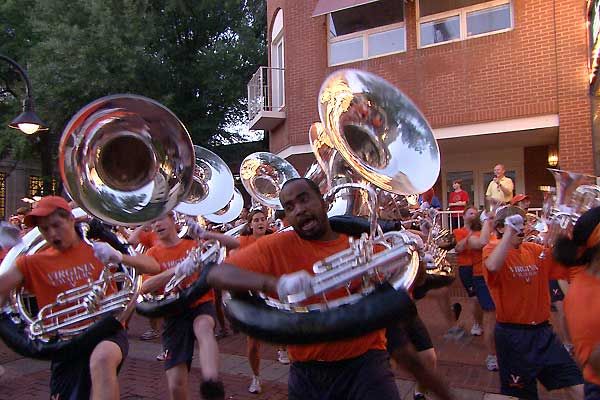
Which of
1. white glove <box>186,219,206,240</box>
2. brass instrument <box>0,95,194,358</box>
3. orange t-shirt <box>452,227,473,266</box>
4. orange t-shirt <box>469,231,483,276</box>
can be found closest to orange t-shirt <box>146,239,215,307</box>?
white glove <box>186,219,206,240</box>

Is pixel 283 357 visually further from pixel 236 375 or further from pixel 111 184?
pixel 111 184

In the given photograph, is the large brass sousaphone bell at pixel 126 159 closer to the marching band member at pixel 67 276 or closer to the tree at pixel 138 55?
the marching band member at pixel 67 276

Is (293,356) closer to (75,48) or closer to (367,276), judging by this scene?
(367,276)

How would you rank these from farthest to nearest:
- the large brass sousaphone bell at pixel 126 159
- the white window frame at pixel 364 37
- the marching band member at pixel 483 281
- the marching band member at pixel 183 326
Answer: the white window frame at pixel 364 37 → the marching band member at pixel 483 281 → the marching band member at pixel 183 326 → the large brass sousaphone bell at pixel 126 159

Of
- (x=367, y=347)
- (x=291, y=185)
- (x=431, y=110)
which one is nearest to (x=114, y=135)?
(x=291, y=185)

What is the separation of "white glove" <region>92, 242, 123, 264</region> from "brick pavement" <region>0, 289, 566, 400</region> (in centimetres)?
177

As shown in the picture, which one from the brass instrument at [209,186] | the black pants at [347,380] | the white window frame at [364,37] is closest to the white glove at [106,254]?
the black pants at [347,380]

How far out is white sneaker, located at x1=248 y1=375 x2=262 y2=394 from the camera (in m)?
5.20

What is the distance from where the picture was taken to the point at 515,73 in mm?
10055

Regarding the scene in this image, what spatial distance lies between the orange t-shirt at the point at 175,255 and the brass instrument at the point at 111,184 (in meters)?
0.73

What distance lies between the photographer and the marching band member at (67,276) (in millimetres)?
3363

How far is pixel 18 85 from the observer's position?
17.7 metres

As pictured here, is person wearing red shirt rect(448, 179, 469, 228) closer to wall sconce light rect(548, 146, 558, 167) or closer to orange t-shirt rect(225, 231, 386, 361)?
wall sconce light rect(548, 146, 558, 167)

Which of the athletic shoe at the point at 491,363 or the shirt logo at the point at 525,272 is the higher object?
the shirt logo at the point at 525,272
